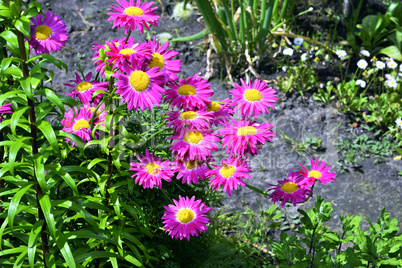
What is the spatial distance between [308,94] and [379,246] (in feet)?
6.35

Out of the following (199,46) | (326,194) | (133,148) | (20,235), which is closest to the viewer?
(20,235)

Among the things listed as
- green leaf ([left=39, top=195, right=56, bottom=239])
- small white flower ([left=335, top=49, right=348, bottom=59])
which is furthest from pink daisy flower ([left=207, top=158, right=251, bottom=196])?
small white flower ([left=335, top=49, right=348, bottom=59])

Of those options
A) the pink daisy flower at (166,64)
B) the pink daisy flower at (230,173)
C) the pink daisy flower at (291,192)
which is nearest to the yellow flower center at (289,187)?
the pink daisy flower at (291,192)

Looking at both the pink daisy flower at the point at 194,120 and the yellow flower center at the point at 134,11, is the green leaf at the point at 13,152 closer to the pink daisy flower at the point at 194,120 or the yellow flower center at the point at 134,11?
the pink daisy flower at the point at 194,120

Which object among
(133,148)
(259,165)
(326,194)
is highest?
(259,165)

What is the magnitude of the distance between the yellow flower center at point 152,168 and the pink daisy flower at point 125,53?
0.39 m

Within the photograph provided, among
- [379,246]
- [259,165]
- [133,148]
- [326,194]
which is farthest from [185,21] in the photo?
[379,246]

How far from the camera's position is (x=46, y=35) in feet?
5.90

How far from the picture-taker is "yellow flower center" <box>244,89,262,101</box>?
5.86ft

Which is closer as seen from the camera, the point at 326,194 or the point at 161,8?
the point at 326,194

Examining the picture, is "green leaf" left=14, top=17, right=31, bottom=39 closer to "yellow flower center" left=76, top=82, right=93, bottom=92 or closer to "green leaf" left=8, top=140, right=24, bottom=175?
"green leaf" left=8, top=140, right=24, bottom=175

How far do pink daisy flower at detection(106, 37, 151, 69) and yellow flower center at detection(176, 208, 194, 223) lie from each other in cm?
61

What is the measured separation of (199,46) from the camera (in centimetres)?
406

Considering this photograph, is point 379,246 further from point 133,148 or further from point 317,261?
point 133,148
